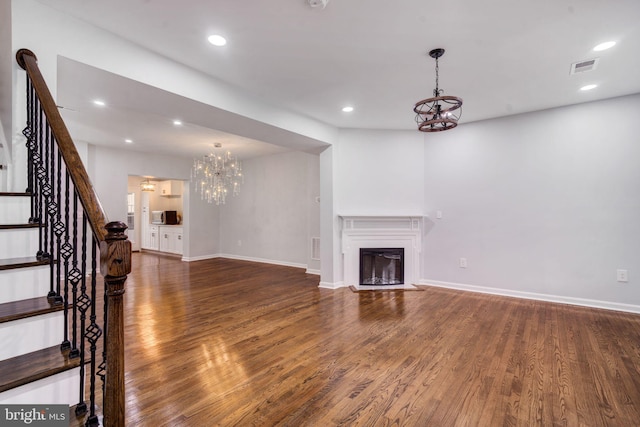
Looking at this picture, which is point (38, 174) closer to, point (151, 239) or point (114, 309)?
point (114, 309)

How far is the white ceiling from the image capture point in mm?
2215

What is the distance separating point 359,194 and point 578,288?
3.35m

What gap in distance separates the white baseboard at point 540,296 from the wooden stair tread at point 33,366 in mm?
4941

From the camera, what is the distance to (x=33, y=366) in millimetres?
1291

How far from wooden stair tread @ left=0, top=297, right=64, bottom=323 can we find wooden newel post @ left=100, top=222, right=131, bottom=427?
634mm

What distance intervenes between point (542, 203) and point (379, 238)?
241 cm

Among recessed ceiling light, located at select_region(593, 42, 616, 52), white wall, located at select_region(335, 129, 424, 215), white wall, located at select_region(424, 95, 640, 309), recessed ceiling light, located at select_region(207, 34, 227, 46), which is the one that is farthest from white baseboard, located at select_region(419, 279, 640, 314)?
recessed ceiling light, located at select_region(207, 34, 227, 46)

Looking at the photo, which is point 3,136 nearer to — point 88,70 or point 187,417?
point 88,70

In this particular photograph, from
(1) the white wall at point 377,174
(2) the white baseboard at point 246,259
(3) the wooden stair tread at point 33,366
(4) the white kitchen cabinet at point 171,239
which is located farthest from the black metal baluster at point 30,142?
(4) the white kitchen cabinet at point 171,239

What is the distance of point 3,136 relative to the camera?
2.28m

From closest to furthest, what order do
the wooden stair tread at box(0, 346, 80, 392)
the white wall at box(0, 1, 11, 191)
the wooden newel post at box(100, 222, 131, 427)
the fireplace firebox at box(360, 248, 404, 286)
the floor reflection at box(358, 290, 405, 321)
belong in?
the wooden newel post at box(100, 222, 131, 427) → the wooden stair tread at box(0, 346, 80, 392) → the white wall at box(0, 1, 11, 191) → the floor reflection at box(358, 290, 405, 321) → the fireplace firebox at box(360, 248, 404, 286)

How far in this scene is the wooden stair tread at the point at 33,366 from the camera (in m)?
1.19
